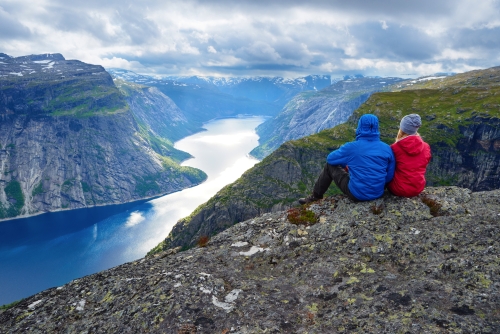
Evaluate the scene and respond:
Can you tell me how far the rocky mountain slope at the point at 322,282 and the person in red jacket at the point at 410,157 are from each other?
2.91 ft

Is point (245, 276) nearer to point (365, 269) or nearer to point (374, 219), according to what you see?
point (365, 269)

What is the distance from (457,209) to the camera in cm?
1405

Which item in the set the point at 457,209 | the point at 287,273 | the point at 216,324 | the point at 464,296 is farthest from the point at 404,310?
the point at 457,209

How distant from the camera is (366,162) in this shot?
13555 mm

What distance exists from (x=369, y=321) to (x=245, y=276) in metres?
4.99

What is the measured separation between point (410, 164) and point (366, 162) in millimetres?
1993

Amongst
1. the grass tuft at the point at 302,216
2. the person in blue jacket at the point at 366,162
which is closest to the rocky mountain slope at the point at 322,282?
the grass tuft at the point at 302,216

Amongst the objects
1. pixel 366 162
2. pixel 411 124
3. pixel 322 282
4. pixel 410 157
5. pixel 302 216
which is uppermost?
pixel 411 124

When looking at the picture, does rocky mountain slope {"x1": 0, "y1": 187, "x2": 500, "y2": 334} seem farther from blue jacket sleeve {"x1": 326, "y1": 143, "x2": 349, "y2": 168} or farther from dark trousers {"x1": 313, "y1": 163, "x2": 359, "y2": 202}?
blue jacket sleeve {"x1": 326, "y1": 143, "x2": 349, "y2": 168}

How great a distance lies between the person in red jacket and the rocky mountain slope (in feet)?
2.91

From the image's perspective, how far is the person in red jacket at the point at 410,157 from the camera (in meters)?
13.4

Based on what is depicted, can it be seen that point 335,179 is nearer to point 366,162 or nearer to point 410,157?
point 366,162

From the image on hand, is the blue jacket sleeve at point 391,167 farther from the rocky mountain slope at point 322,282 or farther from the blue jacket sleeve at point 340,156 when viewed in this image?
the blue jacket sleeve at point 340,156

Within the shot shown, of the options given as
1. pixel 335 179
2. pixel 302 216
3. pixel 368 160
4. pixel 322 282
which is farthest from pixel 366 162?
pixel 322 282
